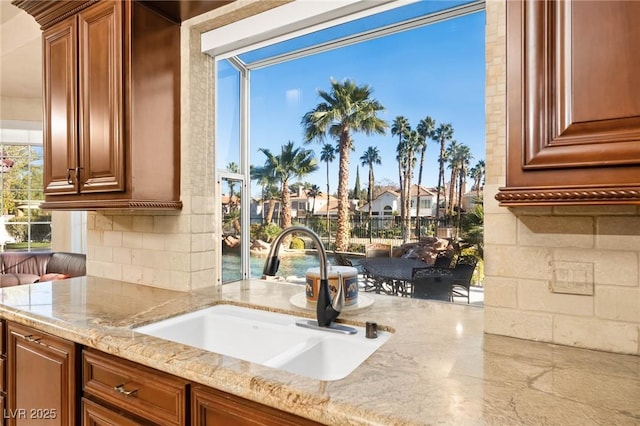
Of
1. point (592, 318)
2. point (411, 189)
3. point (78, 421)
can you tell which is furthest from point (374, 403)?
point (411, 189)

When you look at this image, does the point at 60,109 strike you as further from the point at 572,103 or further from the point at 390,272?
the point at 572,103

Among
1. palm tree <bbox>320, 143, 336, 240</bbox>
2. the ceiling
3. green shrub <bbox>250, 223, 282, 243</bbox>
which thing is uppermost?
the ceiling

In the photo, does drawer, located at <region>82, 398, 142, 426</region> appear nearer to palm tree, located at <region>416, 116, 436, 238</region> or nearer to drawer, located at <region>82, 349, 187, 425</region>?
drawer, located at <region>82, 349, 187, 425</region>

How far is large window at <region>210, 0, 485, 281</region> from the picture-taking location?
177 centimetres

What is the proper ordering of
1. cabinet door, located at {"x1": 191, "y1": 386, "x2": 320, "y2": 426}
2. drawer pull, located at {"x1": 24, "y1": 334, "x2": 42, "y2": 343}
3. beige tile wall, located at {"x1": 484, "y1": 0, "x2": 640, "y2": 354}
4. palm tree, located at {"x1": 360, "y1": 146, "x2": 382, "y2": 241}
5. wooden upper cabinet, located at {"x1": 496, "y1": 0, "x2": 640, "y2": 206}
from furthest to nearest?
palm tree, located at {"x1": 360, "y1": 146, "x2": 382, "y2": 241} < drawer pull, located at {"x1": 24, "y1": 334, "x2": 42, "y2": 343} < beige tile wall, located at {"x1": 484, "y1": 0, "x2": 640, "y2": 354} < cabinet door, located at {"x1": 191, "y1": 386, "x2": 320, "y2": 426} < wooden upper cabinet, located at {"x1": 496, "y1": 0, "x2": 640, "y2": 206}

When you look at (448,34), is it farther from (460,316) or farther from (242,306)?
(242,306)

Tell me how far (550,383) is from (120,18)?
200cm

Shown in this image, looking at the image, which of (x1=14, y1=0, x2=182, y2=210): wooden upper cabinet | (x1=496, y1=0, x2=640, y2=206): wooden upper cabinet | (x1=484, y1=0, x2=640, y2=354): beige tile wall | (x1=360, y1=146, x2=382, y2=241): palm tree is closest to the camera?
(x1=496, y1=0, x2=640, y2=206): wooden upper cabinet

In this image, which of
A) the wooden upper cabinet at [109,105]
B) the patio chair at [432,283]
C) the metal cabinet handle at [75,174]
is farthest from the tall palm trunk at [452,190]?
the metal cabinet handle at [75,174]

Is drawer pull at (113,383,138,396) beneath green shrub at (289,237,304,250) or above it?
beneath

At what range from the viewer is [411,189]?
6.26 feet

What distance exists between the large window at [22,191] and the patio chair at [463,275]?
7007 millimetres

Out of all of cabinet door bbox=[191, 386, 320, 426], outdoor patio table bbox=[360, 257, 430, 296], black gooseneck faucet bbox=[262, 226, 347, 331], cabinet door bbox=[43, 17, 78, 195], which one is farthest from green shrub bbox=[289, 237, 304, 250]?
cabinet door bbox=[191, 386, 320, 426]

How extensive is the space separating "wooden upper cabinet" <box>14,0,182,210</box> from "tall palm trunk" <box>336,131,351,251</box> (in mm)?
831
